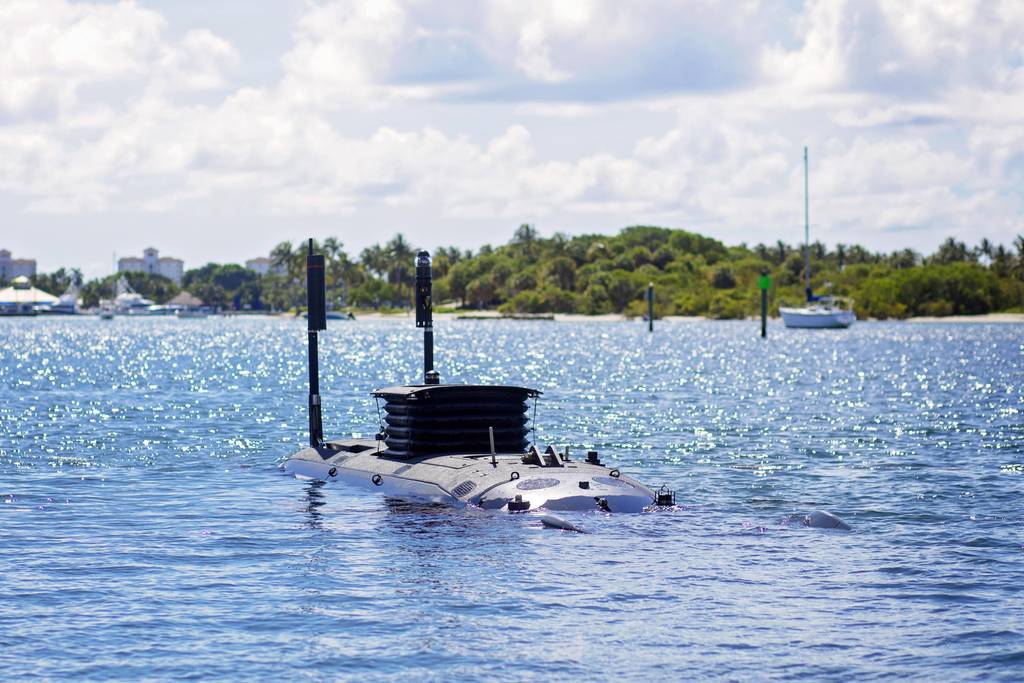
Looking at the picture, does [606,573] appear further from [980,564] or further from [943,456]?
[943,456]

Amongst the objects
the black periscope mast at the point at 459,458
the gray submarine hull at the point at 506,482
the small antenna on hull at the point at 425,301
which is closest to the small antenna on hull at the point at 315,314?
the black periscope mast at the point at 459,458

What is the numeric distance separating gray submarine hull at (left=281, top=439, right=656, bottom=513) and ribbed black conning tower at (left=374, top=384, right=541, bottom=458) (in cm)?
47

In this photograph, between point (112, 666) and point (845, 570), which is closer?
point (112, 666)

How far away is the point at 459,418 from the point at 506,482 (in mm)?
3119

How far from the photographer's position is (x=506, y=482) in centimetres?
2531

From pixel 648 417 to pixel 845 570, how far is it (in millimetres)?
32614

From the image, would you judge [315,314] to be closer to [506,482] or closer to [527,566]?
[506,482]

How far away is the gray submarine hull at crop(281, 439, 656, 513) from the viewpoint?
24719 mm

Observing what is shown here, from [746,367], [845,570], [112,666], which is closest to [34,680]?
[112,666]

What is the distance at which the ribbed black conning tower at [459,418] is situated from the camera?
27.9 meters

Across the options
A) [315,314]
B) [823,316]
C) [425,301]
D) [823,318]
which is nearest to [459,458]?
[425,301]

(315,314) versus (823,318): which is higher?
(315,314)

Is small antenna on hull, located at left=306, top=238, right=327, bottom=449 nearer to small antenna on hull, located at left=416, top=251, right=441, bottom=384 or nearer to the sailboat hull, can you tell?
small antenna on hull, located at left=416, top=251, right=441, bottom=384

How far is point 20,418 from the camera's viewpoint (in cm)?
5312
